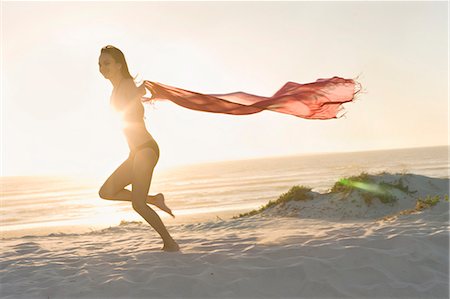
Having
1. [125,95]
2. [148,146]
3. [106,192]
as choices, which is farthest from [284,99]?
[106,192]

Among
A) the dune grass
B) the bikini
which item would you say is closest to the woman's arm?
the bikini

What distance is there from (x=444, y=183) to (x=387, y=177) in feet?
5.88

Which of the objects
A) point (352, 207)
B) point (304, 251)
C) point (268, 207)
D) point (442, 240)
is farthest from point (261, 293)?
point (268, 207)

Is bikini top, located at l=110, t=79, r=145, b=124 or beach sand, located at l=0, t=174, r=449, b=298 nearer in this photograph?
beach sand, located at l=0, t=174, r=449, b=298

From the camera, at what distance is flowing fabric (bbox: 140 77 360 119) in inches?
227

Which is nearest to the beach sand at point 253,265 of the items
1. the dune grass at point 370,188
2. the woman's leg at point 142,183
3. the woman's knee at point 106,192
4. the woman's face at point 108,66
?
the woman's leg at point 142,183

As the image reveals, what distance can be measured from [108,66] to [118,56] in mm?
173

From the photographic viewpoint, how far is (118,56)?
17.4 feet

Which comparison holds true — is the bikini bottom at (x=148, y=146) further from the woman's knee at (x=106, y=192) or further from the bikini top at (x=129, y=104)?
the woman's knee at (x=106, y=192)

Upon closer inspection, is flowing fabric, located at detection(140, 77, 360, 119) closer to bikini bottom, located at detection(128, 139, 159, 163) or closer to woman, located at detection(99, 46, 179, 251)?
woman, located at detection(99, 46, 179, 251)

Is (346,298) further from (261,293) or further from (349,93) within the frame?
(349,93)

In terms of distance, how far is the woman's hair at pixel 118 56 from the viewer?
17.3 feet

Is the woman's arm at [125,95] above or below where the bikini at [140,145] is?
above

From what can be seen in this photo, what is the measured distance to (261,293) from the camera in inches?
154
